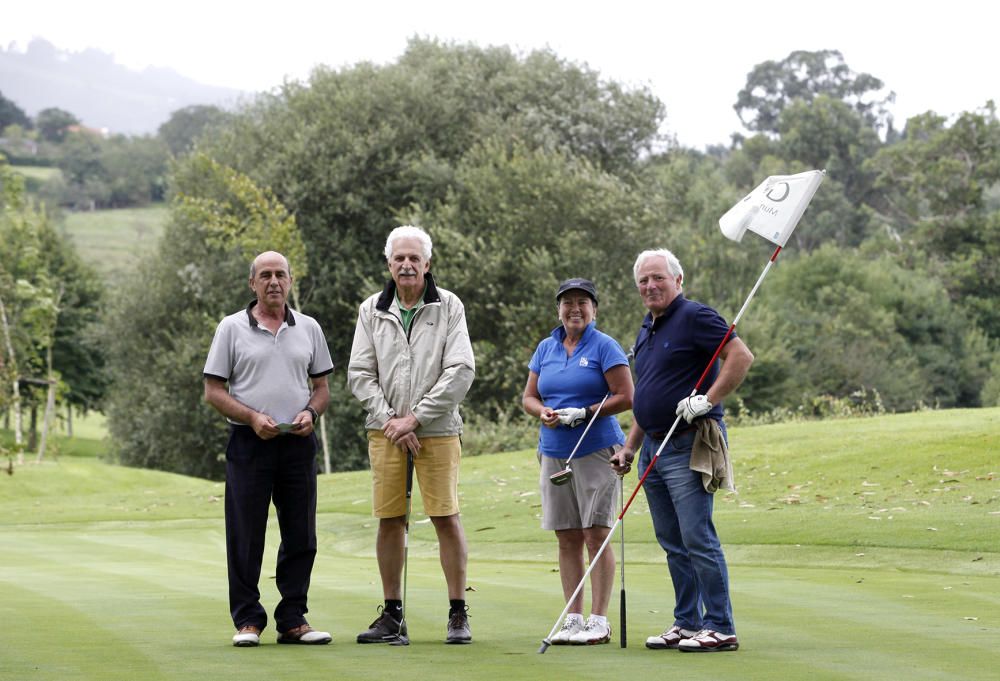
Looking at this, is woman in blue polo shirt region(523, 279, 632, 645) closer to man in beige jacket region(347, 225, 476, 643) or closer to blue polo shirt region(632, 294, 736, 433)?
blue polo shirt region(632, 294, 736, 433)

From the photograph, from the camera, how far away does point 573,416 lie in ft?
24.6

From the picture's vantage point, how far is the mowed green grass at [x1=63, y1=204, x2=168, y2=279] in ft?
314

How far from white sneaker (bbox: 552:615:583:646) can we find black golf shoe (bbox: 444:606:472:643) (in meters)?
0.47

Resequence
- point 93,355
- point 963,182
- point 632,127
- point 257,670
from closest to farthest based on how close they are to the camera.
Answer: point 257,670 < point 632,127 < point 93,355 < point 963,182

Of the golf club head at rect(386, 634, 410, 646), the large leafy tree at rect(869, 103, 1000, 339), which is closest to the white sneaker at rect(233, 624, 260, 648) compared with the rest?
the golf club head at rect(386, 634, 410, 646)

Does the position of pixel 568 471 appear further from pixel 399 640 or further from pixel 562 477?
pixel 399 640

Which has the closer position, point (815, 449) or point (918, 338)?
point (815, 449)

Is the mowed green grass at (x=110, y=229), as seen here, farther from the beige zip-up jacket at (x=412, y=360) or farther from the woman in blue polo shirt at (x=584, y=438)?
the woman in blue polo shirt at (x=584, y=438)

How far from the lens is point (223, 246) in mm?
35062

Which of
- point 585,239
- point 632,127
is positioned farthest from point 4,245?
point 632,127

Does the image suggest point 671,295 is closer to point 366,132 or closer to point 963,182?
point 366,132

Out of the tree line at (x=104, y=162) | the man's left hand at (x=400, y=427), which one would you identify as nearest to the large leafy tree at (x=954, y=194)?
the man's left hand at (x=400, y=427)

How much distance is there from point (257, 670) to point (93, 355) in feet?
146

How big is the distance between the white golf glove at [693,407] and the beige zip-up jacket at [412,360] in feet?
3.94
